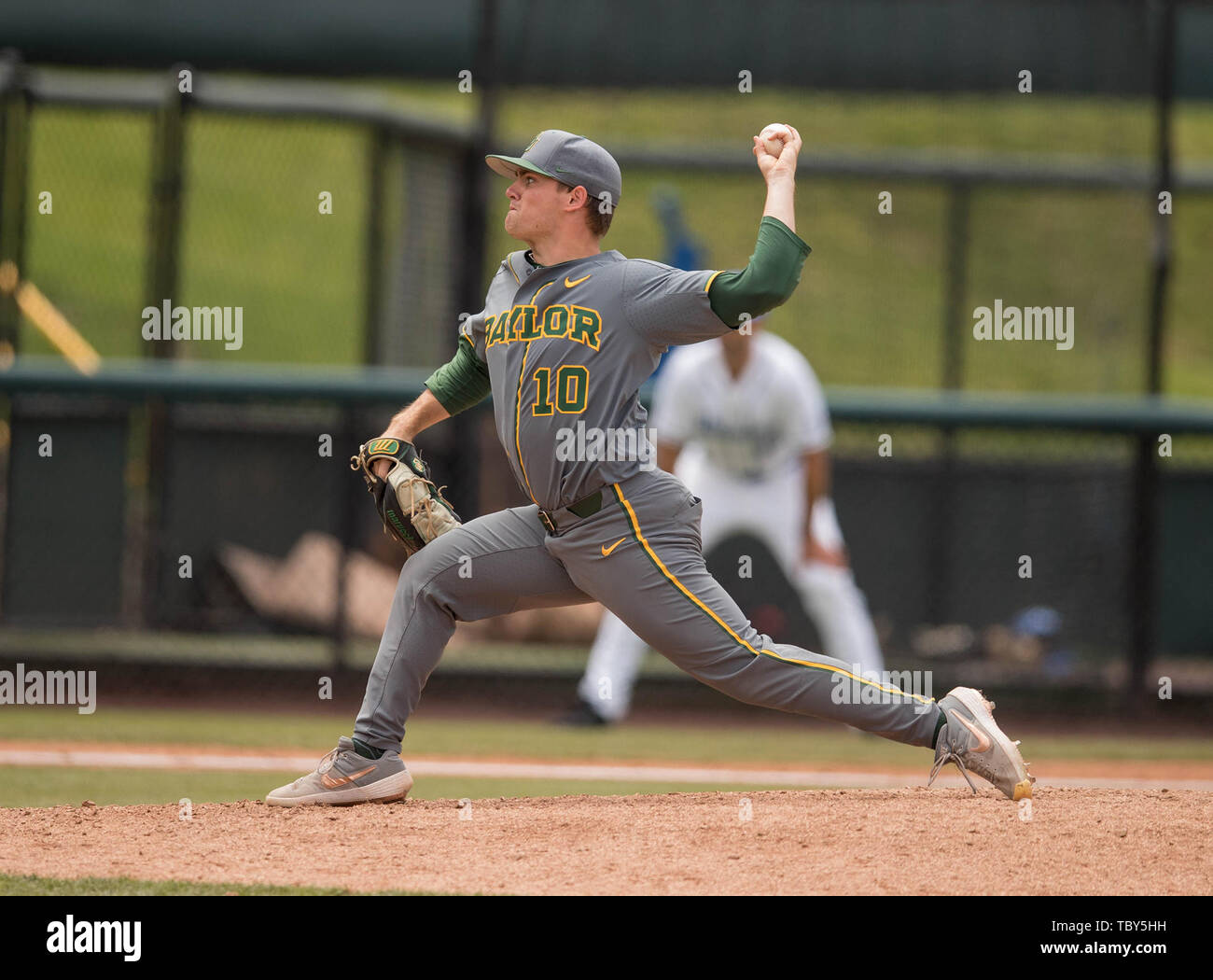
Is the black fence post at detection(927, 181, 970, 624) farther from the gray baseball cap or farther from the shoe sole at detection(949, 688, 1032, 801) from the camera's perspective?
the gray baseball cap

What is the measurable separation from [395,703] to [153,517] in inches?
197

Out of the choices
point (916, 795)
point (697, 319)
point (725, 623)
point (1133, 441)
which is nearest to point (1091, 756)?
point (1133, 441)

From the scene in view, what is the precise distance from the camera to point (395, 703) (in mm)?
4465

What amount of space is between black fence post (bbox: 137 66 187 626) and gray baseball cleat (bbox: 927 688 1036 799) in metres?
5.75

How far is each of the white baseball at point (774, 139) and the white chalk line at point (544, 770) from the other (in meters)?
2.83

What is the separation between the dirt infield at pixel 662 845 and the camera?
12.2ft

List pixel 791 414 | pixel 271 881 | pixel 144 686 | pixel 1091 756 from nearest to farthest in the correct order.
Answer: pixel 271 881 → pixel 1091 756 → pixel 791 414 → pixel 144 686

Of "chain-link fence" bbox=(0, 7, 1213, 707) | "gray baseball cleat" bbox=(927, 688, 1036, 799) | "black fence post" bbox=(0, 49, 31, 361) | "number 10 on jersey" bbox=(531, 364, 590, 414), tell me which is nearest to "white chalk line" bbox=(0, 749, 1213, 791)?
"gray baseball cleat" bbox=(927, 688, 1036, 799)
